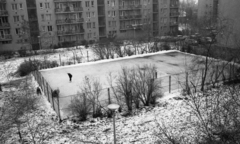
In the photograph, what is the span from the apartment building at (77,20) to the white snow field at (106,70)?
16.7m

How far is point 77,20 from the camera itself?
155 ft

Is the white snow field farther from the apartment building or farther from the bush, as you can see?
the apartment building

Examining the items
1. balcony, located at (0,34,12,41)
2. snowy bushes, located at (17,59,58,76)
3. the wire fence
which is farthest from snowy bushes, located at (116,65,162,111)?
balcony, located at (0,34,12,41)

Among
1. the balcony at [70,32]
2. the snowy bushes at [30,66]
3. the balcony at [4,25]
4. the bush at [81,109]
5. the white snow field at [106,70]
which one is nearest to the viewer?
the bush at [81,109]

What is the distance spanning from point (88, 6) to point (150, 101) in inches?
1454

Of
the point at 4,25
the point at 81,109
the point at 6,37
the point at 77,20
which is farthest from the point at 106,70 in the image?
the point at 4,25

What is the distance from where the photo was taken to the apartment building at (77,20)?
42750 mm

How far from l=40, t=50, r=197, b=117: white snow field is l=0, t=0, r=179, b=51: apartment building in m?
16.7

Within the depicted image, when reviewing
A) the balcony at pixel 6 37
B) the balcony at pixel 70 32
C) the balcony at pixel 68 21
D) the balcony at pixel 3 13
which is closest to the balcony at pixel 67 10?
the balcony at pixel 68 21

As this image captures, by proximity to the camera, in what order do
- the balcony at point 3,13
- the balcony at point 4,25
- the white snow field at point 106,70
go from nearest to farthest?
the white snow field at point 106,70 < the balcony at point 3,13 < the balcony at point 4,25

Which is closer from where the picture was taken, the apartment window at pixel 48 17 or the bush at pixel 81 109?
the bush at pixel 81 109

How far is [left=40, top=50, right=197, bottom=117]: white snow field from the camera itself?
19094 millimetres

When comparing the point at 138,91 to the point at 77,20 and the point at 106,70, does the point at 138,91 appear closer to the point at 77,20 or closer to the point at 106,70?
the point at 106,70

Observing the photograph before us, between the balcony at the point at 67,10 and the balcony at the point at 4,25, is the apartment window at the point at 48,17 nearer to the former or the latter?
the balcony at the point at 67,10
